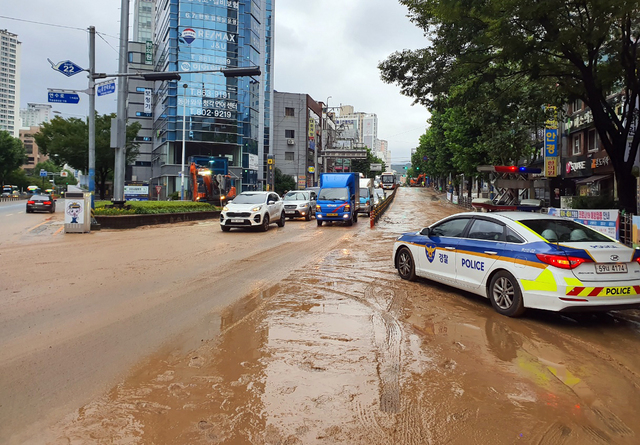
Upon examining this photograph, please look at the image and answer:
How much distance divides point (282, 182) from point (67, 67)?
52.1m

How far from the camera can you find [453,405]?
379 cm

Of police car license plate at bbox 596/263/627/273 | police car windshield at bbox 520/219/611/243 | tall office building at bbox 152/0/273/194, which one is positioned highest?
tall office building at bbox 152/0/273/194

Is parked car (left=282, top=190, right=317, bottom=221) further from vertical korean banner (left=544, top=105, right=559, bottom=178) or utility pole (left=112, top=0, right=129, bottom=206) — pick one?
vertical korean banner (left=544, top=105, right=559, bottom=178)

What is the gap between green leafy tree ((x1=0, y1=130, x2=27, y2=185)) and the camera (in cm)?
6088

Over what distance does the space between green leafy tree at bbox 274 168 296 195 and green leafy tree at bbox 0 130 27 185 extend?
34390 mm

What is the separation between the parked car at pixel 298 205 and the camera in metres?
27.1

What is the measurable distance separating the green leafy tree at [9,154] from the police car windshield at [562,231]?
6954 centimetres

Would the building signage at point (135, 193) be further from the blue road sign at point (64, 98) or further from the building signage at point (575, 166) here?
the building signage at point (575, 166)

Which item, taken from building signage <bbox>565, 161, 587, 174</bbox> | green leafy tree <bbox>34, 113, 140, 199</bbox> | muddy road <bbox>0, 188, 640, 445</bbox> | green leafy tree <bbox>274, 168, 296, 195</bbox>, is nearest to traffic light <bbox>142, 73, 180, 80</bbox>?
muddy road <bbox>0, 188, 640, 445</bbox>

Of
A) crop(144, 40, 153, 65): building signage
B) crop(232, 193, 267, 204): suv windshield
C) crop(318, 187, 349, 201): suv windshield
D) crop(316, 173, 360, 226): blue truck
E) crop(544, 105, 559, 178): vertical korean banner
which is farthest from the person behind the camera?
crop(144, 40, 153, 65): building signage

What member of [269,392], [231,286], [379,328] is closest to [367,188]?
[231,286]

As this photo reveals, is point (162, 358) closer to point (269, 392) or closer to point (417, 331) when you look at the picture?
point (269, 392)

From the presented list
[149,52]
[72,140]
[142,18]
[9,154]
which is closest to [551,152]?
[72,140]

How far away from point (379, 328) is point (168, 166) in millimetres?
52181
